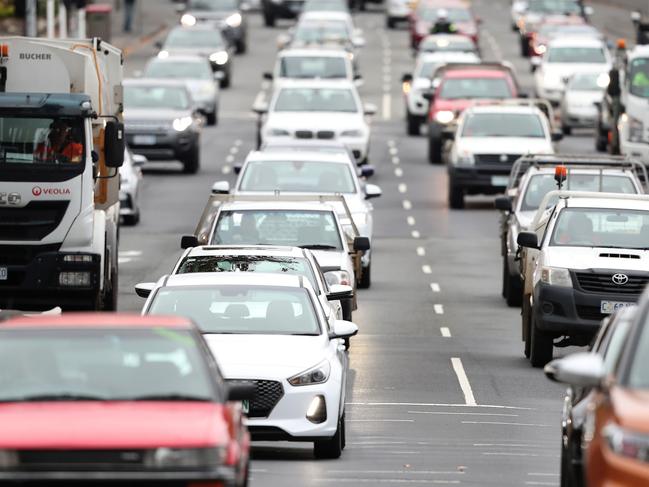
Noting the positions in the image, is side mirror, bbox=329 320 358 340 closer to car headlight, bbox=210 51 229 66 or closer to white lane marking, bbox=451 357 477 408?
white lane marking, bbox=451 357 477 408

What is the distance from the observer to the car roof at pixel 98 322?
12.5 m

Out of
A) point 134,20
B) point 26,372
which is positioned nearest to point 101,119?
point 26,372

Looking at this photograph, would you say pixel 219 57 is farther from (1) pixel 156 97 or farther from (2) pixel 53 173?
(2) pixel 53 173

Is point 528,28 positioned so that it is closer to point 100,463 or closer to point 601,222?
point 601,222

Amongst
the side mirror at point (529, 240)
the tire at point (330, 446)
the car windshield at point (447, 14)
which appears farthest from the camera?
the car windshield at point (447, 14)

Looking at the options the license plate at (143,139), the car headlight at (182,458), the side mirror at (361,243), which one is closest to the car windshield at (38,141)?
the side mirror at (361,243)

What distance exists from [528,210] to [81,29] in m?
29.8

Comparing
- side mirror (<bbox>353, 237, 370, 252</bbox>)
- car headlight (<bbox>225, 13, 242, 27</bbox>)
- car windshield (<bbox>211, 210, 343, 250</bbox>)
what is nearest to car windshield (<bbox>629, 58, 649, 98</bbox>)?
side mirror (<bbox>353, 237, 370, 252</bbox>)

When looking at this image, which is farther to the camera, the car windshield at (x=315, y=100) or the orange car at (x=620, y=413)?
the car windshield at (x=315, y=100)

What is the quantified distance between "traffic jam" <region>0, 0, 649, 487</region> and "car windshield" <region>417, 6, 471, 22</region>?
21.1m

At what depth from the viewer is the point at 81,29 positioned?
5797cm

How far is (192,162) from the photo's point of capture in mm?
46656

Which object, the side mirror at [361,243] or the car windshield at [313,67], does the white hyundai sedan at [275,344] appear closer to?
the side mirror at [361,243]

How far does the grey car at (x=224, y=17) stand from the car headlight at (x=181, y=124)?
27477 millimetres
